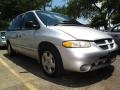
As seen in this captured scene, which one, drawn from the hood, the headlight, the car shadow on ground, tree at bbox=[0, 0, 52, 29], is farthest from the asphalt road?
tree at bbox=[0, 0, 52, 29]

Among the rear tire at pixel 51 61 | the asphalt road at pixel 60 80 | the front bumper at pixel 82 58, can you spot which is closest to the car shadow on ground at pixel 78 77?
the asphalt road at pixel 60 80

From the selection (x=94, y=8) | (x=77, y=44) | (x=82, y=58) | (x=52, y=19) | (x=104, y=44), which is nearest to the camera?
(x=82, y=58)

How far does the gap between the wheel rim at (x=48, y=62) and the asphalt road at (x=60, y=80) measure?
197 millimetres

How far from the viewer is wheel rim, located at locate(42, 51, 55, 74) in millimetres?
6091

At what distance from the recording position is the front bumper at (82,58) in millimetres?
5441

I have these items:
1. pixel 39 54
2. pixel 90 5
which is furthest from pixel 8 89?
pixel 90 5

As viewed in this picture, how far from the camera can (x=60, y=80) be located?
19.8ft

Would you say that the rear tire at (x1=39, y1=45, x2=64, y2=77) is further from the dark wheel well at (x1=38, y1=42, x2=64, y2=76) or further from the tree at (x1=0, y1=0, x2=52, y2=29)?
the tree at (x1=0, y1=0, x2=52, y2=29)

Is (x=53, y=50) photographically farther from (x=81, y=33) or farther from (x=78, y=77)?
(x=78, y=77)

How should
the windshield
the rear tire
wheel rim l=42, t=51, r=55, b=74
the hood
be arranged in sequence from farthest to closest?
the windshield → wheel rim l=42, t=51, r=55, b=74 → the rear tire → the hood

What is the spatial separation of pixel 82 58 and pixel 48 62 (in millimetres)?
1138

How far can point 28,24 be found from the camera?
704 centimetres

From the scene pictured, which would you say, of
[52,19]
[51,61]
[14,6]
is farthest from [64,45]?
[14,6]

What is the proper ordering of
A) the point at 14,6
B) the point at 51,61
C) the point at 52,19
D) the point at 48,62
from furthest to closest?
1. the point at 14,6
2. the point at 52,19
3. the point at 48,62
4. the point at 51,61
